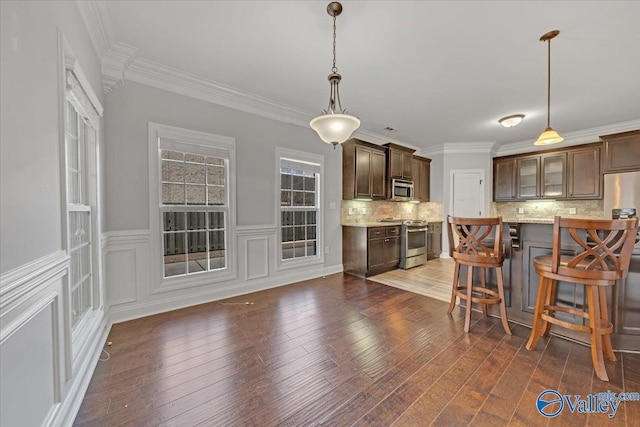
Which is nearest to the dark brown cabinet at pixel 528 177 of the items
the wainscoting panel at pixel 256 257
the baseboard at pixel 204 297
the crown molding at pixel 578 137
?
the crown molding at pixel 578 137

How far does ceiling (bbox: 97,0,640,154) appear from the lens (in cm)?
201

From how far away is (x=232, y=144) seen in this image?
3.35 m

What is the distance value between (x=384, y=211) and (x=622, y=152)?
4.21 metres

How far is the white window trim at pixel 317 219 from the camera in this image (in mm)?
3828

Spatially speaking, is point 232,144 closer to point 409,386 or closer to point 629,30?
point 409,386

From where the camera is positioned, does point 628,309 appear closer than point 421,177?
Yes

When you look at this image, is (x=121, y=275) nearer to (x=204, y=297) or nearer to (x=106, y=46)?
(x=204, y=297)

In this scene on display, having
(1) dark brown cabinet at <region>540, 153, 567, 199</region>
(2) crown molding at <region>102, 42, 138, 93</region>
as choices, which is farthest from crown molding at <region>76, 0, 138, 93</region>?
(1) dark brown cabinet at <region>540, 153, 567, 199</region>

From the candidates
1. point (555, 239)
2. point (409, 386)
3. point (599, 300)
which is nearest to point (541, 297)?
point (599, 300)

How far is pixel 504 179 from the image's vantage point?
19.5ft

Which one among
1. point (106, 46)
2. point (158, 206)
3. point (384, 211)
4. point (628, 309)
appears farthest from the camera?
point (384, 211)

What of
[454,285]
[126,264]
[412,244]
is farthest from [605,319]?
[126,264]

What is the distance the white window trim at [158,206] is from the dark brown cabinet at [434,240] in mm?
4306

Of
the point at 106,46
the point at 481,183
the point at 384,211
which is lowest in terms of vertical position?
the point at 384,211
